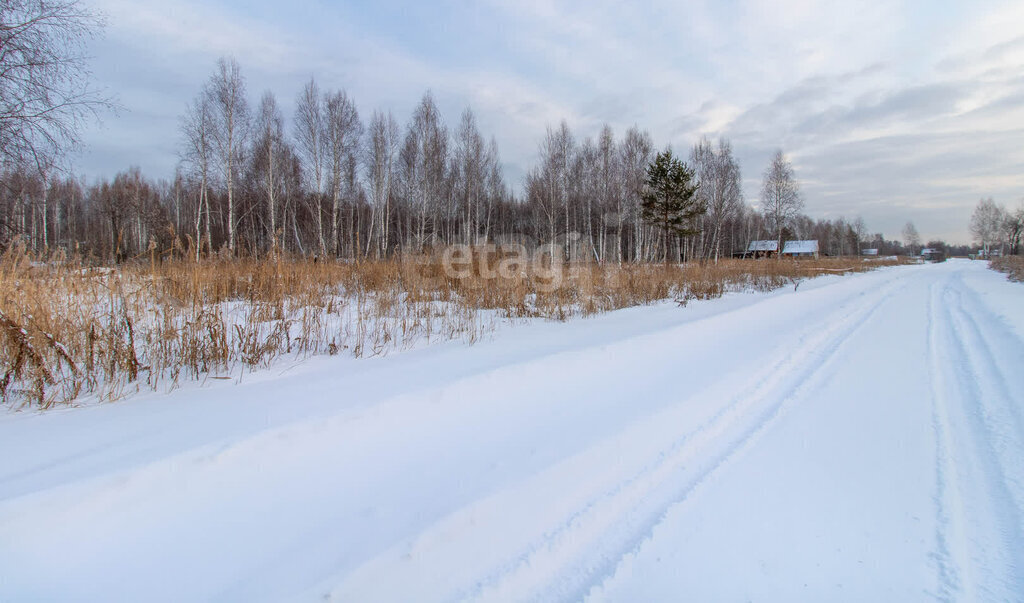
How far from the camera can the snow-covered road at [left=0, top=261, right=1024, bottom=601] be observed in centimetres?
137

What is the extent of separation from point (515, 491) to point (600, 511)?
0.40 meters

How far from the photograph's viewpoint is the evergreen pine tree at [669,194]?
67.6 ft

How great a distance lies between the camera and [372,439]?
2.32 m

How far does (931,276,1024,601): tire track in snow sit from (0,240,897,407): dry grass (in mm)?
3867

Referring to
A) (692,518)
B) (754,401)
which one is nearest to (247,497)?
(692,518)

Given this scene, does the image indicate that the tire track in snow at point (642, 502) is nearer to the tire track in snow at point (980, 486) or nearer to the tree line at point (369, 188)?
the tire track in snow at point (980, 486)

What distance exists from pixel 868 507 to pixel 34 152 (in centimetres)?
984

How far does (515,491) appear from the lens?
1.88 m

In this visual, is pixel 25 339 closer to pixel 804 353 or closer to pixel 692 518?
pixel 692 518

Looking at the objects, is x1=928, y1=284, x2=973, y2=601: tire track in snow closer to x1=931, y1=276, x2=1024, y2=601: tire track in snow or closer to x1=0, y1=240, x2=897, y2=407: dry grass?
x1=931, y1=276, x2=1024, y2=601: tire track in snow

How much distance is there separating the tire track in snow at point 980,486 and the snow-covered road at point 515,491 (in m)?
0.01

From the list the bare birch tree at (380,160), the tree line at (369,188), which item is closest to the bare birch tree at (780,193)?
the tree line at (369,188)

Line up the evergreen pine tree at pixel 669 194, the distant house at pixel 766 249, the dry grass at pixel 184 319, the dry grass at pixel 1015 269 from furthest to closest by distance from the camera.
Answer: the distant house at pixel 766 249
the evergreen pine tree at pixel 669 194
the dry grass at pixel 1015 269
the dry grass at pixel 184 319

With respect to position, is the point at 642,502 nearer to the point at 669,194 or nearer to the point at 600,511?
the point at 600,511
